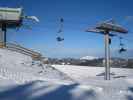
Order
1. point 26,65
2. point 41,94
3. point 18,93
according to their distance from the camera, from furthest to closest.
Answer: point 26,65 → point 41,94 → point 18,93

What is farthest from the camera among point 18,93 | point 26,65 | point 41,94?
point 26,65

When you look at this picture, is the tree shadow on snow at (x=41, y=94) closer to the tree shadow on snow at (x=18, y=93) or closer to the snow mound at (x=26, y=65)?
the tree shadow on snow at (x=18, y=93)

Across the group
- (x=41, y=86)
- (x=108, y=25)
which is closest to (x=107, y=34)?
(x=108, y=25)

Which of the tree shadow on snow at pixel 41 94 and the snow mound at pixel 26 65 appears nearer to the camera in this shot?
the tree shadow on snow at pixel 41 94

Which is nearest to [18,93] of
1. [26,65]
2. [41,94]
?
[41,94]

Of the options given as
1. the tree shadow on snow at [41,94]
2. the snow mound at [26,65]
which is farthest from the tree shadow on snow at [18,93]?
the snow mound at [26,65]

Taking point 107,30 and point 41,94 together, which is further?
point 107,30

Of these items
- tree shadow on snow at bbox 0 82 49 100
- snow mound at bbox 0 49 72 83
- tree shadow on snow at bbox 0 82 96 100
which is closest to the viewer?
tree shadow on snow at bbox 0 82 49 100

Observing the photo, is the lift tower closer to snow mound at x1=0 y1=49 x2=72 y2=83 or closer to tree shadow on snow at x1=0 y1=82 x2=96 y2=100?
snow mound at x1=0 y1=49 x2=72 y2=83

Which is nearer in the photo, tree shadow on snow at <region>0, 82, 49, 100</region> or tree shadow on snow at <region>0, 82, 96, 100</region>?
tree shadow on snow at <region>0, 82, 49, 100</region>

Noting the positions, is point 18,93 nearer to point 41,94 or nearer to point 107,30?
point 41,94

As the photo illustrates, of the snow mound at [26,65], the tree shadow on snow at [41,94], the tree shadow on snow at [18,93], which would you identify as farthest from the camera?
the snow mound at [26,65]

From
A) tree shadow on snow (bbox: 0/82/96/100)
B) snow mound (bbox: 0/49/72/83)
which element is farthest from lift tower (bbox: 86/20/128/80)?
tree shadow on snow (bbox: 0/82/96/100)

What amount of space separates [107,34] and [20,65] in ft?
32.2
